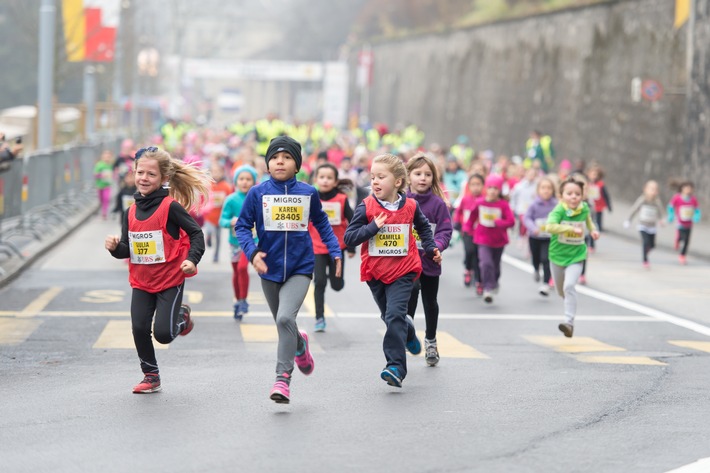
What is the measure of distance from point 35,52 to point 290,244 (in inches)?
1366

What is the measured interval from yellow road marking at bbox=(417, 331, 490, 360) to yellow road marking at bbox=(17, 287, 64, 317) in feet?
12.3

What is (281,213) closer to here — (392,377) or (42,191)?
(392,377)

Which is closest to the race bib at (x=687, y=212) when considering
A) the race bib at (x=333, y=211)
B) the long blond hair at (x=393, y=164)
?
the race bib at (x=333, y=211)

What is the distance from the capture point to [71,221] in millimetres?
24891

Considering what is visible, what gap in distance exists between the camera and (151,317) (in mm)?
8695

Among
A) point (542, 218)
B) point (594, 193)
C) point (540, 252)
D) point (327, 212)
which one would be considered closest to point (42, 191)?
point (540, 252)

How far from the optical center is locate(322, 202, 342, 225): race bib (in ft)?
42.5

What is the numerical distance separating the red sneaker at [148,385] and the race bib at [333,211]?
14.6 ft

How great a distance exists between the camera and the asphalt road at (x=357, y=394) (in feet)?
22.6

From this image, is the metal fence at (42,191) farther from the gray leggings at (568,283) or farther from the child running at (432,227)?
the child running at (432,227)

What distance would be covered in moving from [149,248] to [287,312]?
3.24 feet

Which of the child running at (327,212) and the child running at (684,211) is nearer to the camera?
the child running at (327,212)

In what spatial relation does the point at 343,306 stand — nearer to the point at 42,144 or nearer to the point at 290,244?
the point at 290,244

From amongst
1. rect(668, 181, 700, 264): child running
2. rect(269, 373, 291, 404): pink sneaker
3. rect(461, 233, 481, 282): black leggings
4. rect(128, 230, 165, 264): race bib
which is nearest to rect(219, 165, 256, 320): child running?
rect(461, 233, 481, 282): black leggings
